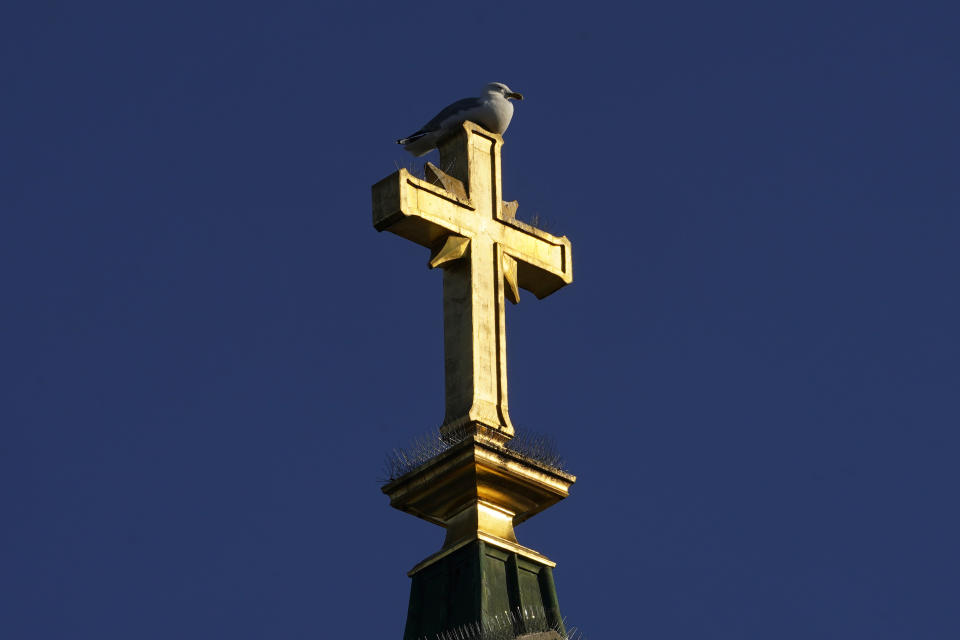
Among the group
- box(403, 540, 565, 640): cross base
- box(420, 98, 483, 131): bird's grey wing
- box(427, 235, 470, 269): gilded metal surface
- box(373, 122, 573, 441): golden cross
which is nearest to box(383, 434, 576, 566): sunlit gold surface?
box(403, 540, 565, 640): cross base

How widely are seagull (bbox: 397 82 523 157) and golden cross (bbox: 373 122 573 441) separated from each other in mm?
116

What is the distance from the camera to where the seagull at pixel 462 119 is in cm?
3144

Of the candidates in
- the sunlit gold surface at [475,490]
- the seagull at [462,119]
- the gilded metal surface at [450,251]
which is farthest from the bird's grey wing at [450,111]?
the sunlit gold surface at [475,490]

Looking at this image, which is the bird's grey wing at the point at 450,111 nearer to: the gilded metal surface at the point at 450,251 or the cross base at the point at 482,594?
the gilded metal surface at the point at 450,251

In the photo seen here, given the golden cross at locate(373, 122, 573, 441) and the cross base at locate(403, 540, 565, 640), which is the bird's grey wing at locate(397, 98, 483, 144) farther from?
the cross base at locate(403, 540, 565, 640)

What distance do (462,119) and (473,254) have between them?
1.79 metres

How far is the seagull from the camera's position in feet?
103

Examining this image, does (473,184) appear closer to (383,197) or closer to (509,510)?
(383,197)

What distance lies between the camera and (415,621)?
28.3m

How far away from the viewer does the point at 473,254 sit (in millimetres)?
30328

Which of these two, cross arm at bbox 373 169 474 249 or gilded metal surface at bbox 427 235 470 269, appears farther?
gilded metal surface at bbox 427 235 470 269

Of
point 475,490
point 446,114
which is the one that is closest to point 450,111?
point 446,114

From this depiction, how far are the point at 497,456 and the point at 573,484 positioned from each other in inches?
35.7

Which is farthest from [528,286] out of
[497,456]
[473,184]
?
[497,456]
